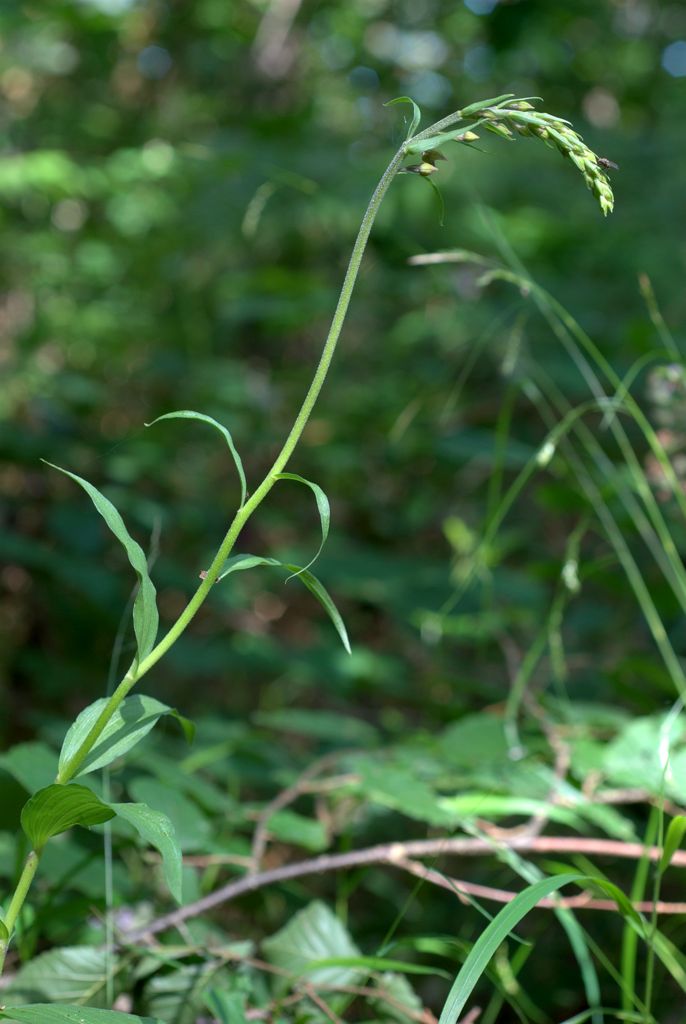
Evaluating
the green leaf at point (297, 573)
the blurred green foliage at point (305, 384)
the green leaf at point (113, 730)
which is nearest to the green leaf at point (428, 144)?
the green leaf at point (297, 573)

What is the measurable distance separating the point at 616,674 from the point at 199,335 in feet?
9.37

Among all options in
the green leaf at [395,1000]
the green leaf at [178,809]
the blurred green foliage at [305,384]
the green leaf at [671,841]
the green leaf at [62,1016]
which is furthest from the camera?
the blurred green foliage at [305,384]

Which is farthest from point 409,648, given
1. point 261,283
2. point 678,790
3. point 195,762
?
point 678,790

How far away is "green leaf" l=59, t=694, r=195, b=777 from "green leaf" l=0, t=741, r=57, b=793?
28cm

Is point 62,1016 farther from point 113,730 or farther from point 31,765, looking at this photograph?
point 31,765

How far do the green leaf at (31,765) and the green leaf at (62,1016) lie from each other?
325 millimetres

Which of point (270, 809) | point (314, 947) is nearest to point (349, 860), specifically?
point (314, 947)

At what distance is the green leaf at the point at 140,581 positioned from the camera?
1.72ft

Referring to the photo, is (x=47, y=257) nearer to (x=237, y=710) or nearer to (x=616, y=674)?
(x=237, y=710)

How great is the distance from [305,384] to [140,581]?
3095 millimetres

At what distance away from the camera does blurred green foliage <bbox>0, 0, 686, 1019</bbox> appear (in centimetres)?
180

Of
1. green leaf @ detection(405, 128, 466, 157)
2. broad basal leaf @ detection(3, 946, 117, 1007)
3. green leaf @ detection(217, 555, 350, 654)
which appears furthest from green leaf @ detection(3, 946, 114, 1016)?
green leaf @ detection(405, 128, 466, 157)

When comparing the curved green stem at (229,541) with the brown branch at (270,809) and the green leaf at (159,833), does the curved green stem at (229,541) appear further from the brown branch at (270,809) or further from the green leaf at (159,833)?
the brown branch at (270,809)

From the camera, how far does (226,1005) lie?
700 mm
